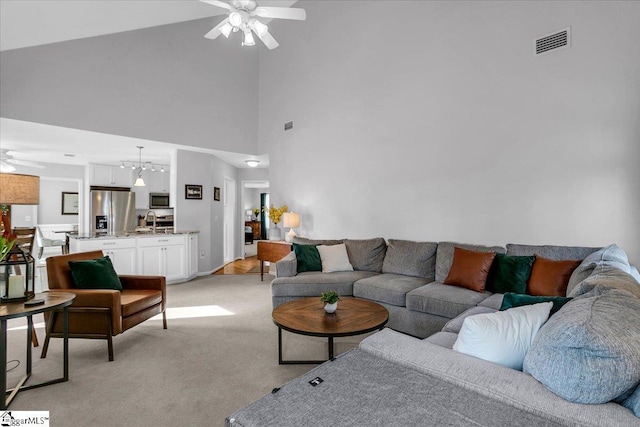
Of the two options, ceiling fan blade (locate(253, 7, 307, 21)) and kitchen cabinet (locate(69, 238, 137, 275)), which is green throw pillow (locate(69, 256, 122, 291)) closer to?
kitchen cabinet (locate(69, 238, 137, 275))

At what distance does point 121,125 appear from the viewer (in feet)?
16.2

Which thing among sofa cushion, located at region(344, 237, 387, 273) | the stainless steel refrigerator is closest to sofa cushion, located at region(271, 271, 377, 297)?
sofa cushion, located at region(344, 237, 387, 273)

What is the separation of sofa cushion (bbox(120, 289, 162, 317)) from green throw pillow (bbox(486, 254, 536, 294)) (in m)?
3.21

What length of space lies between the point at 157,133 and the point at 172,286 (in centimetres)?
251

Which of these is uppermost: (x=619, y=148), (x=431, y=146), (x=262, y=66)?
(x=262, y=66)

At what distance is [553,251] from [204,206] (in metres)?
5.53

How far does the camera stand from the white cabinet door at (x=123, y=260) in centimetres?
487

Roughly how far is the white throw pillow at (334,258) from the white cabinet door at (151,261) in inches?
112

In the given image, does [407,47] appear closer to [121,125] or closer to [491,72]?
[491,72]

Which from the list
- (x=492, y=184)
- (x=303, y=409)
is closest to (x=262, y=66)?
(x=492, y=184)

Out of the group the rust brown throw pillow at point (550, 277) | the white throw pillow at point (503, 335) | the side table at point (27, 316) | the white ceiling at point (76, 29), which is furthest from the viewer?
the white ceiling at point (76, 29)

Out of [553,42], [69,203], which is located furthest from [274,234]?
[69,203]

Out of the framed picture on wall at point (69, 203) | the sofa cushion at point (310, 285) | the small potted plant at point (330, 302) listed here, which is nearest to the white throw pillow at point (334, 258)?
the sofa cushion at point (310, 285)

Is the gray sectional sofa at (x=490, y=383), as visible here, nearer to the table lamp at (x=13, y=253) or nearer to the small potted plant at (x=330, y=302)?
the small potted plant at (x=330, y=302)
